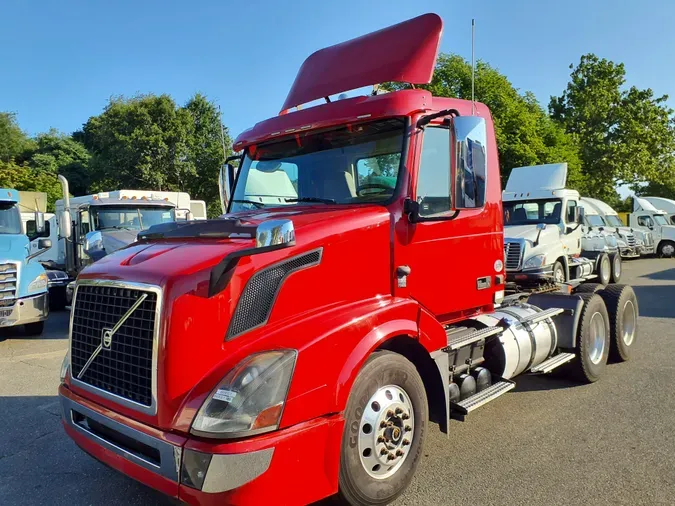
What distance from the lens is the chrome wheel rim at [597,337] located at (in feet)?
19.2

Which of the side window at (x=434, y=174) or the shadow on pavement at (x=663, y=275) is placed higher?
the side window at (x=434, y=174)

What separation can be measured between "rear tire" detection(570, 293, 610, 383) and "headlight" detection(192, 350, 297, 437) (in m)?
4.22

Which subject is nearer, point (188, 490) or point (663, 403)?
point (188, 490)

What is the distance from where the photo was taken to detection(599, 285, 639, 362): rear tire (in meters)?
6.23

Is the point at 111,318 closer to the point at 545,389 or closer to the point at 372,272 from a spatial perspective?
the point at 372,272

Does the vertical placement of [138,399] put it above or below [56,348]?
above

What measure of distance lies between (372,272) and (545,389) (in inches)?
132


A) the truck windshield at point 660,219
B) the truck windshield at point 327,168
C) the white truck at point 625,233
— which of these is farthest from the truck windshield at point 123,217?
the truck windshield at point 660,219

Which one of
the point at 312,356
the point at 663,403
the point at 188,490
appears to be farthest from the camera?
the point at 663,403

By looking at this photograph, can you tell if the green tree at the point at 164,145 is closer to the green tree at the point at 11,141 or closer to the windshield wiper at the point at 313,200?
the green tree at the point at 11,141

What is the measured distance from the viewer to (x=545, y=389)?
219 inches

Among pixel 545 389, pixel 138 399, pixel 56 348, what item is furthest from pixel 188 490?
pixel 56 348

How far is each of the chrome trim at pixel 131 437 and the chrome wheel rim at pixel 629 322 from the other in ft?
19.2

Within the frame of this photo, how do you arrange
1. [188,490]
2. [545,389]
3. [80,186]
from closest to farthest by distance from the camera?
[188,490], [545,389], [80,186]
